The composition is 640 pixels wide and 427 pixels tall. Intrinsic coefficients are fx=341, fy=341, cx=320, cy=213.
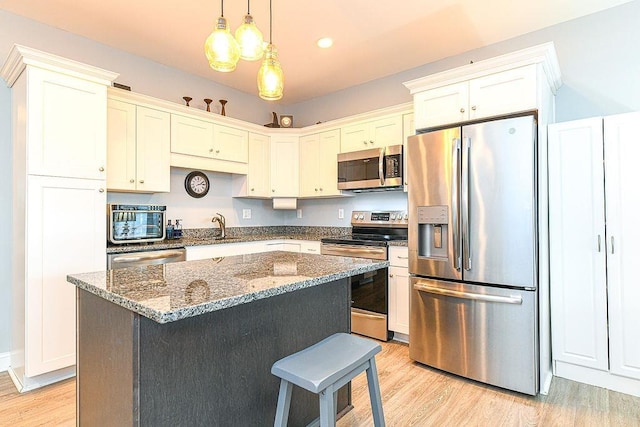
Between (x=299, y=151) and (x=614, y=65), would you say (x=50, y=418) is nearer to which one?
(x=299, y=151)

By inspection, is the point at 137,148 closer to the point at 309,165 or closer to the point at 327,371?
the point at 309,165

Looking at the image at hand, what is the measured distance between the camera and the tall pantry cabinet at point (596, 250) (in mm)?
2176

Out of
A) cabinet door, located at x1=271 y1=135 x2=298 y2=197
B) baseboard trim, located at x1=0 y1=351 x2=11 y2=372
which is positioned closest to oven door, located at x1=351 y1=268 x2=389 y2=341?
cabinet door, located at x1=271 y1=135 x2=298 y2=197

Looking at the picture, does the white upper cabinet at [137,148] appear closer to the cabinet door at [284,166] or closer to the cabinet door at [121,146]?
the cabinet door at [121,146]

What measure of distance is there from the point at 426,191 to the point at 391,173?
0.81 meters

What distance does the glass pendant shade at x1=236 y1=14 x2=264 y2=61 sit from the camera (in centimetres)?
166

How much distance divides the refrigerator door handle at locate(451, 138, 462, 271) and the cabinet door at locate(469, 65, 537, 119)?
317 millimetres

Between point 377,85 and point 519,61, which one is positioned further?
→ point 377,85

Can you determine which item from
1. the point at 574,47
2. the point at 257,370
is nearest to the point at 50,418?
the point at 257,370

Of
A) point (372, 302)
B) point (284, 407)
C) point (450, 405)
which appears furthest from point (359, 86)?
point (284, 407)

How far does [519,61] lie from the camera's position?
2.31 meters

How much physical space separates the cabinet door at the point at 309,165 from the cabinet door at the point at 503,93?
1.95 m

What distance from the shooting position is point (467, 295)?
240 centimetres

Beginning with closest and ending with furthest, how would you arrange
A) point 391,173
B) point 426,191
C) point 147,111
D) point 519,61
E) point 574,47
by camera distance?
point 519,61, point 426,191, point 574,47, point 147,111, point 391,173
